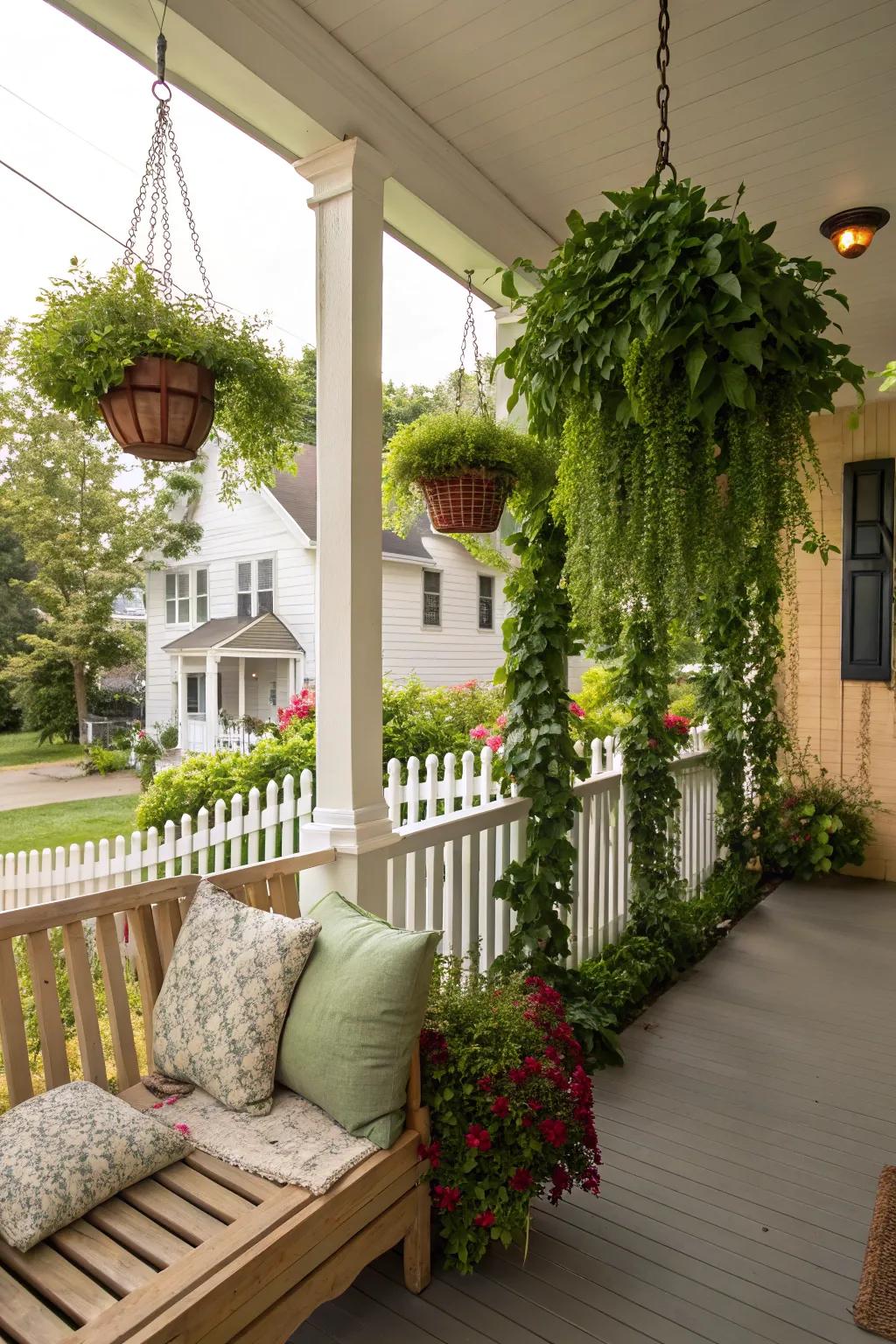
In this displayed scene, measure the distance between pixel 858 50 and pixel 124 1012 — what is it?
283 cm

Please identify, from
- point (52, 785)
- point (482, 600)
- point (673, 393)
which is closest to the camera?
point (673, 393)

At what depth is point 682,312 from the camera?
54.1 inches

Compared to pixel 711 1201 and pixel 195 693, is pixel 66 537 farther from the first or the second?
pixel 711 1201

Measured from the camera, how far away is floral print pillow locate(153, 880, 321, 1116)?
155 centimetres

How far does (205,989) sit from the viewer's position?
160 cm

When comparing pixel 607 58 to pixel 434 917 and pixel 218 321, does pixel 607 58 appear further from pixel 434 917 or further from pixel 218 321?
pixel 434 917

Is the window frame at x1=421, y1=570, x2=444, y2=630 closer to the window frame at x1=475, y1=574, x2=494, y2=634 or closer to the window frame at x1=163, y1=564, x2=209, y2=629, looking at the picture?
the window frame at x1=475, y1=574, x2=494, y2=634

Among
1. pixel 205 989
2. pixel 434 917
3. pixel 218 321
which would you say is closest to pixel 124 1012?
pixel 205 989

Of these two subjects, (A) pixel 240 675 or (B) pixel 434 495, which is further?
(A) pixel 240 675

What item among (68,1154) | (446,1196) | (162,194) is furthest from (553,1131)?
(162,194)

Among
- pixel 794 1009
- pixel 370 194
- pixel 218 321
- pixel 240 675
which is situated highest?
pixel 370 194

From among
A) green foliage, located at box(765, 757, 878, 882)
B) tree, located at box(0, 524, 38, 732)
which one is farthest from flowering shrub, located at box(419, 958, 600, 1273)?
green foliage, located at box(765, 757, 878, 882)

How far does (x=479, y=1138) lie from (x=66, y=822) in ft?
10.8

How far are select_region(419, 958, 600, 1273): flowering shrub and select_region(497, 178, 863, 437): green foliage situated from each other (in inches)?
51.7
